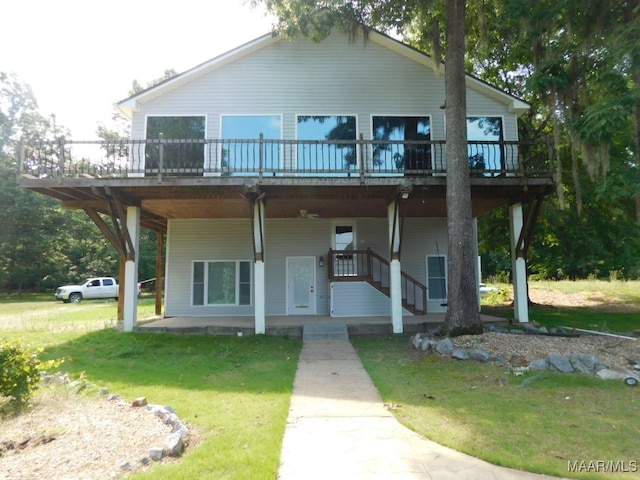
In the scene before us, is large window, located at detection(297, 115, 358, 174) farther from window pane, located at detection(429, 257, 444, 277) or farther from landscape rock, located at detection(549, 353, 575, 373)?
landscape rock, located at detection(549, 353, 575, 373)

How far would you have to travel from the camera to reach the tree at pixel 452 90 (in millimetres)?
8844

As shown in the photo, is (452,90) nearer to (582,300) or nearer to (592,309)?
(592,309)

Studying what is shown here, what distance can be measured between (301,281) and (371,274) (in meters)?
2.43

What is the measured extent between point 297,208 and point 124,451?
29.0 ft

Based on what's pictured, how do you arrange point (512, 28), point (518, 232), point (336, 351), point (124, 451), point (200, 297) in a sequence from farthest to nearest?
point (200, 297) < point (512, 28) < point (518, 232) < point (336, 351) < point (124, 451)

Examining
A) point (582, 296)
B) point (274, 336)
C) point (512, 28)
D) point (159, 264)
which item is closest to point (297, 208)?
point (274, 336)

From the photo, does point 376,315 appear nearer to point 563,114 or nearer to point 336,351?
point 336,351

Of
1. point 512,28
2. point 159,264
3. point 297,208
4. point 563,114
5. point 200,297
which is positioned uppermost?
point 512,28

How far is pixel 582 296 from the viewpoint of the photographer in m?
18.8

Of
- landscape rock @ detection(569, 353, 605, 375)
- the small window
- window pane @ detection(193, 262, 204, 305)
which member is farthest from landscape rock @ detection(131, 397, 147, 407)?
the small window

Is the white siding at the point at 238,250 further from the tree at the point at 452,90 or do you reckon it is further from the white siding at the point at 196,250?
the tree at the point at 452,90

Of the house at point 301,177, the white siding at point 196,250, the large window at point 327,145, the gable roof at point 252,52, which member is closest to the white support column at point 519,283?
the house at point 301,177

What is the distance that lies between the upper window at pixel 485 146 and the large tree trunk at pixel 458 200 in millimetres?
1778

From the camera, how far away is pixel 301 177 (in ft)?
32.8
